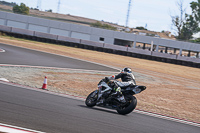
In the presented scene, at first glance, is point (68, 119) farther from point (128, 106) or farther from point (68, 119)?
point (128, 106)

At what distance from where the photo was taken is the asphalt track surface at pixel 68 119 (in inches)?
267

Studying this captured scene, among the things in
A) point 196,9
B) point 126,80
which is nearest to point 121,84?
point 126,80

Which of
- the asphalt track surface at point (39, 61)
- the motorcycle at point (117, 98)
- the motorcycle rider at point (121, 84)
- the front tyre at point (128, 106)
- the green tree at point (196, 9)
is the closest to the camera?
the front tyre at point (128, 106)

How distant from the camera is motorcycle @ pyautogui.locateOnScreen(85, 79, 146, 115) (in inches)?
360

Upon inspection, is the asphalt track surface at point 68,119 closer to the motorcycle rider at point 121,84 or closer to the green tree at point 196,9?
the motorcycle rider at point 121,84

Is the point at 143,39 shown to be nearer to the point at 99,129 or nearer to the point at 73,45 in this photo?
the point at 73,45

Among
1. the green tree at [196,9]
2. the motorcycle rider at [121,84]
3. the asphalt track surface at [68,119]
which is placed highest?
the green tree at [196,9]

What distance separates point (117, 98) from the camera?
9.45m

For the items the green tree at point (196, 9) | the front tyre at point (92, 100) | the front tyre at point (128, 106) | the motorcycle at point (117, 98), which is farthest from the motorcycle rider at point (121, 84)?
the green tree at point (196, 9)

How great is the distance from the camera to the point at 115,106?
31.8 feet

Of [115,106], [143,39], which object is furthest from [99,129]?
[143,39]

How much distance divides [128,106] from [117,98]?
0.44 m

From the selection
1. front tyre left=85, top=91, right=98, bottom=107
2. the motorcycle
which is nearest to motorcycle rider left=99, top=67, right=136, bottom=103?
the motorcycle

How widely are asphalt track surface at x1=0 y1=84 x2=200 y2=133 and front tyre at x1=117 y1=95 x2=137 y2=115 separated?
0.18 meters
